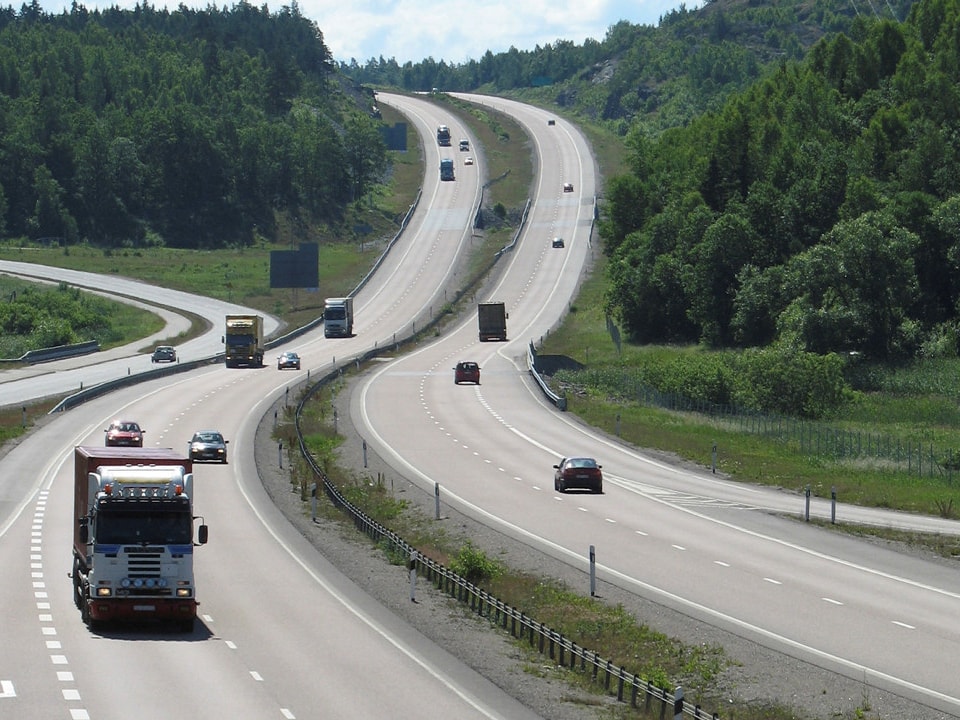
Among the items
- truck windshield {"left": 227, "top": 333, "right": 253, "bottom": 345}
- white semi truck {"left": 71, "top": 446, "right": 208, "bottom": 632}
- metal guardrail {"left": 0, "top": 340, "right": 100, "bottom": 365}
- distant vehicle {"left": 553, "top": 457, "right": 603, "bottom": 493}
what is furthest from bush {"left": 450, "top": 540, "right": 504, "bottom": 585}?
metal guardrail {"left": 0, "top": 340, "right": 100, "bottom": 365}

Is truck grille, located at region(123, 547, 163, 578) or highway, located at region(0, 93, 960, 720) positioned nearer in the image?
highway, located at region(0, 93, 960, 720)

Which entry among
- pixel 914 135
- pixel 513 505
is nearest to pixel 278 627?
pixel 513 505

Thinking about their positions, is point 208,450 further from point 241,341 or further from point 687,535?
point 241,341

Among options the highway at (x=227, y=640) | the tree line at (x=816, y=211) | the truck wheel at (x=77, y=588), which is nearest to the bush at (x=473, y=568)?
the highway at (x=227, y=640)

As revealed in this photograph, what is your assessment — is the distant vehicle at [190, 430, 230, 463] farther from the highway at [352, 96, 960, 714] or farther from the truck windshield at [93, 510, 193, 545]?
the truck windshield at [93, 510, 193, 545]

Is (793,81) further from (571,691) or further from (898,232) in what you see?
(571,691)

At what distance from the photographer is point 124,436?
6494cm

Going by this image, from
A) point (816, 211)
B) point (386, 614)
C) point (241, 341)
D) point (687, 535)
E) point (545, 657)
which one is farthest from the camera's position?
point (816, 211)

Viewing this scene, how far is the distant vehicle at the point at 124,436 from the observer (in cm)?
6438

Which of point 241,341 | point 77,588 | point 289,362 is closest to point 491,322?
point 289,362

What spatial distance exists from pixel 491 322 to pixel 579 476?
64397 mm

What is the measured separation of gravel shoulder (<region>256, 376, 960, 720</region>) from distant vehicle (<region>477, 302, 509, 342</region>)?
6948cm

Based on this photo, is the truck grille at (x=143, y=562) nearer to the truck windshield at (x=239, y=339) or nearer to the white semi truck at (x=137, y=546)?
the white semi truck at (x=137, y=546)

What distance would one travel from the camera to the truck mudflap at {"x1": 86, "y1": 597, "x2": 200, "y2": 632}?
29484mm
